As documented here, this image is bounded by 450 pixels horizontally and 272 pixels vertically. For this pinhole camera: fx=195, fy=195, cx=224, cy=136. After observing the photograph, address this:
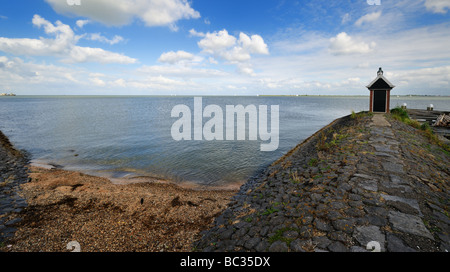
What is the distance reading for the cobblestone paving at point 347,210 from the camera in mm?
4930

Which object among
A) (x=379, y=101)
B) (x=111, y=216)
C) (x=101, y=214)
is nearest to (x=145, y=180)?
(x=101, y=214)

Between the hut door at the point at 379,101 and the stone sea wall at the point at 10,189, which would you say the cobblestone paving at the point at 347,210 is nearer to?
the stone sea wall at the point at 10,189

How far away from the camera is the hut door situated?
24.9 metres

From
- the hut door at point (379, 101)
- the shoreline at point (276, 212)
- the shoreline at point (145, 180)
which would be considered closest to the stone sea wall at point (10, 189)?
the shoreline at point (276, 212)

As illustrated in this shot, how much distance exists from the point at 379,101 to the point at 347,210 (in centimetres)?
2604

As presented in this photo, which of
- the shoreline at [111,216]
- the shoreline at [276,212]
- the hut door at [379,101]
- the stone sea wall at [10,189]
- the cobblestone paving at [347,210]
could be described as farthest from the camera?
the hut door at [379,101]

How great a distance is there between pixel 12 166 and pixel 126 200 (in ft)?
43.8

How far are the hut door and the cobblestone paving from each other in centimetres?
1732

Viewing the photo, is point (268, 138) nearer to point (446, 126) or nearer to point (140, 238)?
point (140, 238)

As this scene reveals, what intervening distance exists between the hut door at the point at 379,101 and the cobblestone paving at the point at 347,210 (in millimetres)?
17324

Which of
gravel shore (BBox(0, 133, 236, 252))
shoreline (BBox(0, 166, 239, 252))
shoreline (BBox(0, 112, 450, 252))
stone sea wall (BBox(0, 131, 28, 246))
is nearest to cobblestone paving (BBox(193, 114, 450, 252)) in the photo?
shoreline (BBox(0, 112, 450, 252))

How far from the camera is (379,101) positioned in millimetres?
25281
